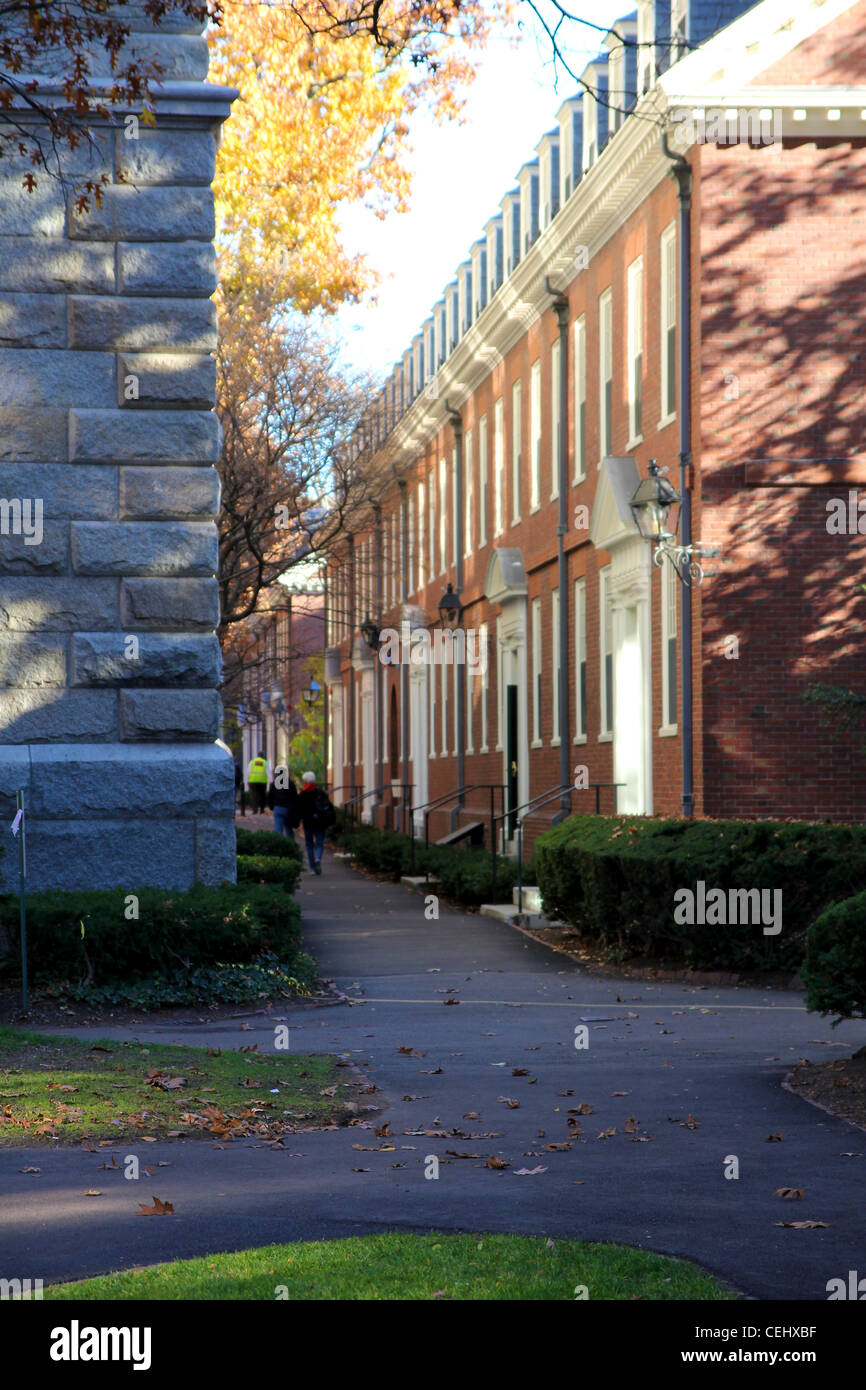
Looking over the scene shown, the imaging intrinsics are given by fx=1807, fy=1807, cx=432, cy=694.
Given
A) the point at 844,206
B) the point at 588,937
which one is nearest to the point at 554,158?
the point at 844,206

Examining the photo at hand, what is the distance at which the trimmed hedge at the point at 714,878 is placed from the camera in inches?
574

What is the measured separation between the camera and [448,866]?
2486cm

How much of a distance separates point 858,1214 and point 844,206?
15.0 m

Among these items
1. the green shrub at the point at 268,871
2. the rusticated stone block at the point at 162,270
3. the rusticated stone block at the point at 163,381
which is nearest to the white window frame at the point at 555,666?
the green shrub at the point at 268,871

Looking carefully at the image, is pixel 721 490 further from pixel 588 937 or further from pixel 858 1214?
pixel 858 1214

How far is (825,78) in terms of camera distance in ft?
63.8

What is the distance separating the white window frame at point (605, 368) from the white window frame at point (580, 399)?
88cm

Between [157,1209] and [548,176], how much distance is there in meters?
25.0

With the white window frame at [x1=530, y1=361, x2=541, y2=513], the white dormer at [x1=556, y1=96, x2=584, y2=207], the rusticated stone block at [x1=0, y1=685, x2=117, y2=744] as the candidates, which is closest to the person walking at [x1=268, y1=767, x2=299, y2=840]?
the white window frame at [x1=530, y1=361, x2=541, y2=513]

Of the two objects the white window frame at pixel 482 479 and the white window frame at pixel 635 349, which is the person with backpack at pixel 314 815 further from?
the white window frame at pixel 635 349

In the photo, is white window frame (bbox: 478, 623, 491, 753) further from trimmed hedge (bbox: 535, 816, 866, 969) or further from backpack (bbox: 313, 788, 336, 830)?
trimmed hedge (bbox: 535, 816, 866, 969)

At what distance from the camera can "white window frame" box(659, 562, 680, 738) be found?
67.1ft

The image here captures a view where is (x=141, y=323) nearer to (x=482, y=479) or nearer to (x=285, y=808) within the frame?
(x=285, y=808)

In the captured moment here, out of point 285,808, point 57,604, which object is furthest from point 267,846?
point 57,604
